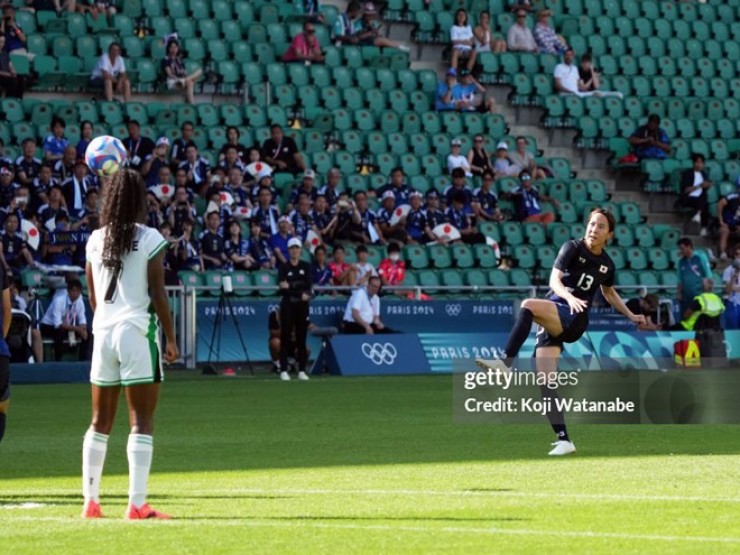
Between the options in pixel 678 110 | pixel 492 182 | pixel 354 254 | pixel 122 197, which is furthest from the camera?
pixel 678 110

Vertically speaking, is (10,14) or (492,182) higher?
(10,14)

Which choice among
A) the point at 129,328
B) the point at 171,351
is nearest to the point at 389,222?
the point at 171,351

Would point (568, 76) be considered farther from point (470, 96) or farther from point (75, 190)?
point (75, 190)

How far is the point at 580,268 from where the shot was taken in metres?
14.4

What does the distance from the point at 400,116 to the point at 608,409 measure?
15.9m

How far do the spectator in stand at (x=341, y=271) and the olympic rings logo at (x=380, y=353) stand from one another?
4.30 ft

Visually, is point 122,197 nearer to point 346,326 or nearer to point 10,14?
point 346,326

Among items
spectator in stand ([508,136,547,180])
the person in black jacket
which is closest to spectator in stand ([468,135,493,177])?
spectator in stand ([508,136,547,180])

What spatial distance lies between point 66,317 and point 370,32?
1214 cm

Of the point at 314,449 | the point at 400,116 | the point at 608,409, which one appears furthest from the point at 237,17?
the point at 314,449

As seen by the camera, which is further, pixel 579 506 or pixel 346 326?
pixel 346 326

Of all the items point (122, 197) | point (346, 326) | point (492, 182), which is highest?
point (122, 197)

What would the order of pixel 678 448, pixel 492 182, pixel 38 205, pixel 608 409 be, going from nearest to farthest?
1. pixel 678 448
2. pixel 608 409
3. pixel 38 205
4. pixel 492 182

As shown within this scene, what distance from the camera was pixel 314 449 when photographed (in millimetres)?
14656
